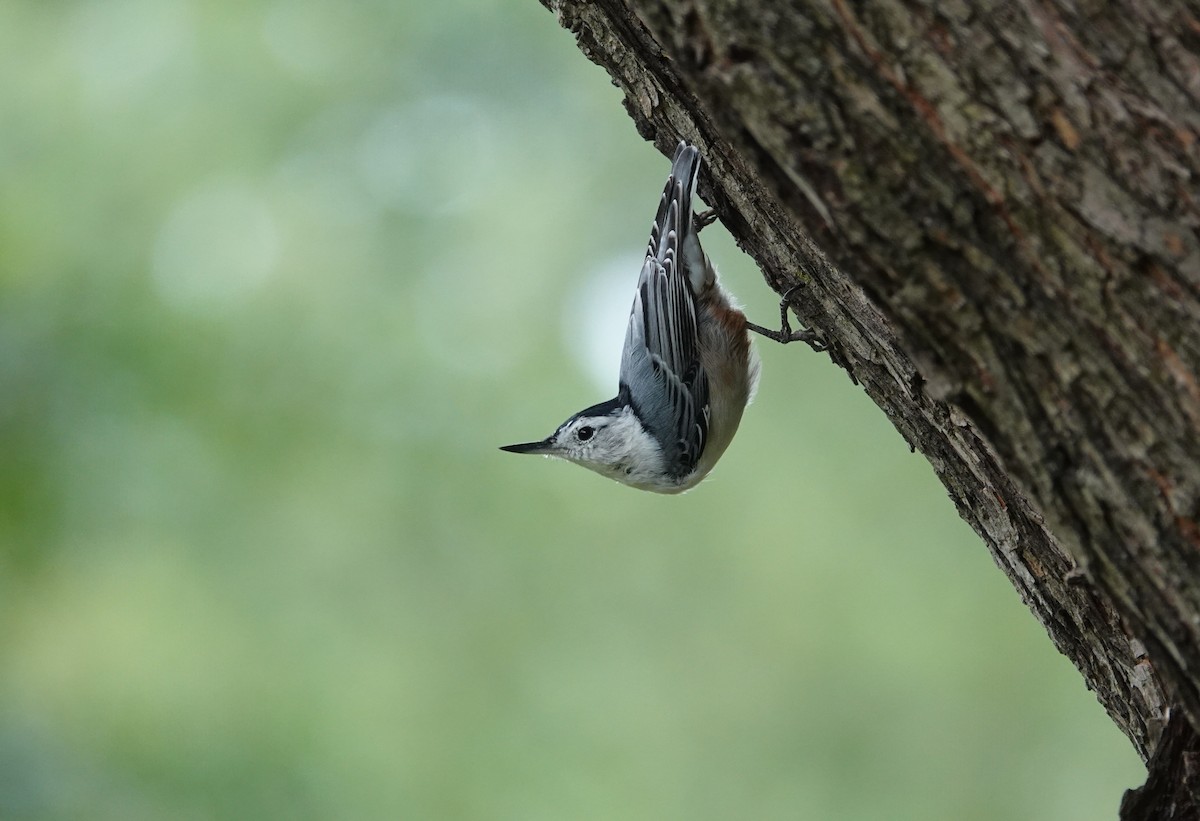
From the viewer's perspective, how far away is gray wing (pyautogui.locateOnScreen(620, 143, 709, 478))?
3.94 metres

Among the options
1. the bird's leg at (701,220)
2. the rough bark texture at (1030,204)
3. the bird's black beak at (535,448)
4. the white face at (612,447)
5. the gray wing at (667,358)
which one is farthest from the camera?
the bird's black beak at (535,448)

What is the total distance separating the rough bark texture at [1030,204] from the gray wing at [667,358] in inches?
92.6

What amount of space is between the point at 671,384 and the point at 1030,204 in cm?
274

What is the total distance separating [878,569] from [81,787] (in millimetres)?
4664

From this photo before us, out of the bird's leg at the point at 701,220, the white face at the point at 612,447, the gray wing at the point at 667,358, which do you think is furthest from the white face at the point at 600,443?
the bird's leg at the point at 701,220

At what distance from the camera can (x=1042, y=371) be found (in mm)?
1441

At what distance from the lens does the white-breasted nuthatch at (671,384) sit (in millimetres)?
3994

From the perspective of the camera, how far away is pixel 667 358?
4.08 m

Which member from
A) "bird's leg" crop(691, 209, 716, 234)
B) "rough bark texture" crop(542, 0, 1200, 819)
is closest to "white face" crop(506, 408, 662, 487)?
"bird's leg" crop(691, 209, 716, 234)

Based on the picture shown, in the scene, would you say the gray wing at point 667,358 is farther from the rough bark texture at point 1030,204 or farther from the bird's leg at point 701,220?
the rough bark texture at point 1030,204

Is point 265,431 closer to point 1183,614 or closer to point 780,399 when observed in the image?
point 780,399

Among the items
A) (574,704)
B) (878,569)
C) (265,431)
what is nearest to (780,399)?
(878,569)

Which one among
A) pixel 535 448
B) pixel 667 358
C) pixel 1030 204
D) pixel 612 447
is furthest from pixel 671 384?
pixel 1030 204

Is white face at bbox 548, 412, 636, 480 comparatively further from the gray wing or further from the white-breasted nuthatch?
the gray wing
